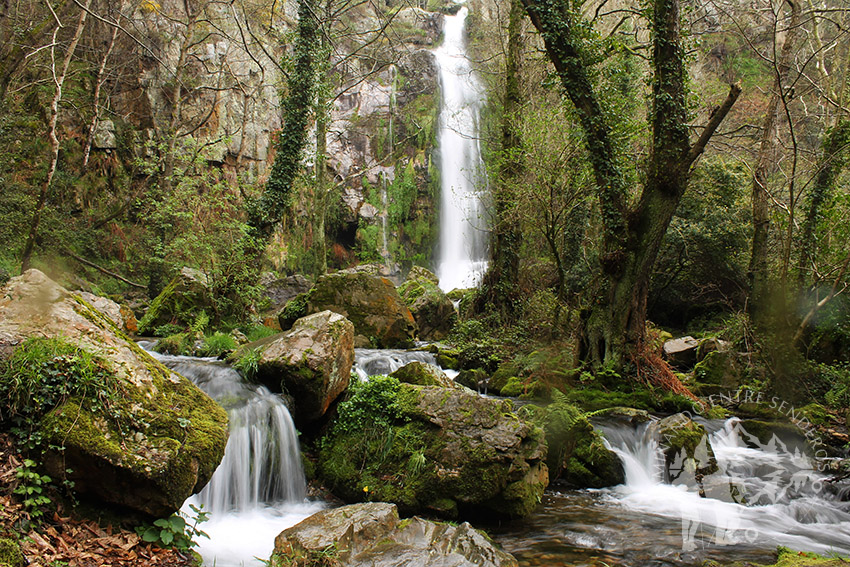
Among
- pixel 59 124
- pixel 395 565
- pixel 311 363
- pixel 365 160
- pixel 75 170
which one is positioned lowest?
pixel 395 565

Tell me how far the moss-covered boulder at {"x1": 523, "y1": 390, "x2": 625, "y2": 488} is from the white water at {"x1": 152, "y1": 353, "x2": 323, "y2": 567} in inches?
116

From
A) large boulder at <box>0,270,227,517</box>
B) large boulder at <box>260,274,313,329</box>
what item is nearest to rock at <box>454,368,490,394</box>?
large boulder at <box>0,270,227,517</box>

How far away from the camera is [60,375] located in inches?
122

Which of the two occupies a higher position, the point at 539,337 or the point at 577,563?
the point at 539,337

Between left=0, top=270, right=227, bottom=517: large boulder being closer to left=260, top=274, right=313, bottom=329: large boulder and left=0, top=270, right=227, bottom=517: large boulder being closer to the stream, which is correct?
the stream

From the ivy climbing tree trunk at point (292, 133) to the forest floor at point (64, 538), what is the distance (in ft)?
32.1

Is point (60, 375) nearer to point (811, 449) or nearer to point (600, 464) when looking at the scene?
point (600, 464)

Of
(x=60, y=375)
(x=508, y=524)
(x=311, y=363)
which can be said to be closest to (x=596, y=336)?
(x=508, y=524)

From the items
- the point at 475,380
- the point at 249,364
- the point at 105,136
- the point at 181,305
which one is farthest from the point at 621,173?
the point at 105,136

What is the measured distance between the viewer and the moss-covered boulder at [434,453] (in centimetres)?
482

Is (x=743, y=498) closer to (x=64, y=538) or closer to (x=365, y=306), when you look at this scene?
(x=64, y=538)

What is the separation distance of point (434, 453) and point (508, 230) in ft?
31.0

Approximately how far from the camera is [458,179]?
26984 millimetres

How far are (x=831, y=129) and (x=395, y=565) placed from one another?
11.1m
